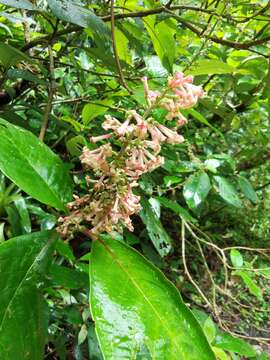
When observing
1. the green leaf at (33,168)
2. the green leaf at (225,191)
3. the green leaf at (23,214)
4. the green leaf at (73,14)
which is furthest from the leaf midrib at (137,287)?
the green leaf at (225,191)

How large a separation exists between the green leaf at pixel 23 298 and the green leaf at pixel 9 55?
Answer: 0.40 meters

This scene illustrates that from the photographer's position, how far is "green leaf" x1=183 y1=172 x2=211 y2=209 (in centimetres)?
137

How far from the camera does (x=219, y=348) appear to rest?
95 cm

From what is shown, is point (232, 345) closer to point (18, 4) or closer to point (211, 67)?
point (211, 67)

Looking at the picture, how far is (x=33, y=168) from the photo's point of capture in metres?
0.61

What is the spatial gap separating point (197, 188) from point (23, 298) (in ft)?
3.00

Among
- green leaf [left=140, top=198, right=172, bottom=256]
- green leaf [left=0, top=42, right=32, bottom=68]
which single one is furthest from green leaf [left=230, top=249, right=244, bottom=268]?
green leaf [left=0, top=42, right=32, bottom=68]

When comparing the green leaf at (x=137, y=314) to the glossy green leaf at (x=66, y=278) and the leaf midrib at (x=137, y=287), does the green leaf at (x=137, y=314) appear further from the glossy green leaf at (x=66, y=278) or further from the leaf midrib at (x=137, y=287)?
the glossy green leaf at (x=66, y=278)

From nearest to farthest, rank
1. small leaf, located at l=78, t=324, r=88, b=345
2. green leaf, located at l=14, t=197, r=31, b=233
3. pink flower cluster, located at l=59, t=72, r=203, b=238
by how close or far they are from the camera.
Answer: pink flower cluster, located at l=59, t=72, r=203, b=238 < small leaf, located at l=78, t=324, r=88, b=345 < green leaf, located at l=14, t=197, r=31, b=233

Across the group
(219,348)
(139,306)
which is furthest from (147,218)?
(139,306)

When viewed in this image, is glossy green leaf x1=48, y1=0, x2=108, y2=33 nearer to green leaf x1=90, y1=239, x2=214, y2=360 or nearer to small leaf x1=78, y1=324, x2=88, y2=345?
green leaf x1=90, y1=239, x2=214, y2=360

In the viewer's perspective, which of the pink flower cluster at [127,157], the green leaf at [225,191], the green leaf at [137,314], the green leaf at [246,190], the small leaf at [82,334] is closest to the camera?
the green leaf at [137,314]

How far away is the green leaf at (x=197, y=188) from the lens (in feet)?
4.50

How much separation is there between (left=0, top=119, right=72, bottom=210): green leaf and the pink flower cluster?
43 mm
